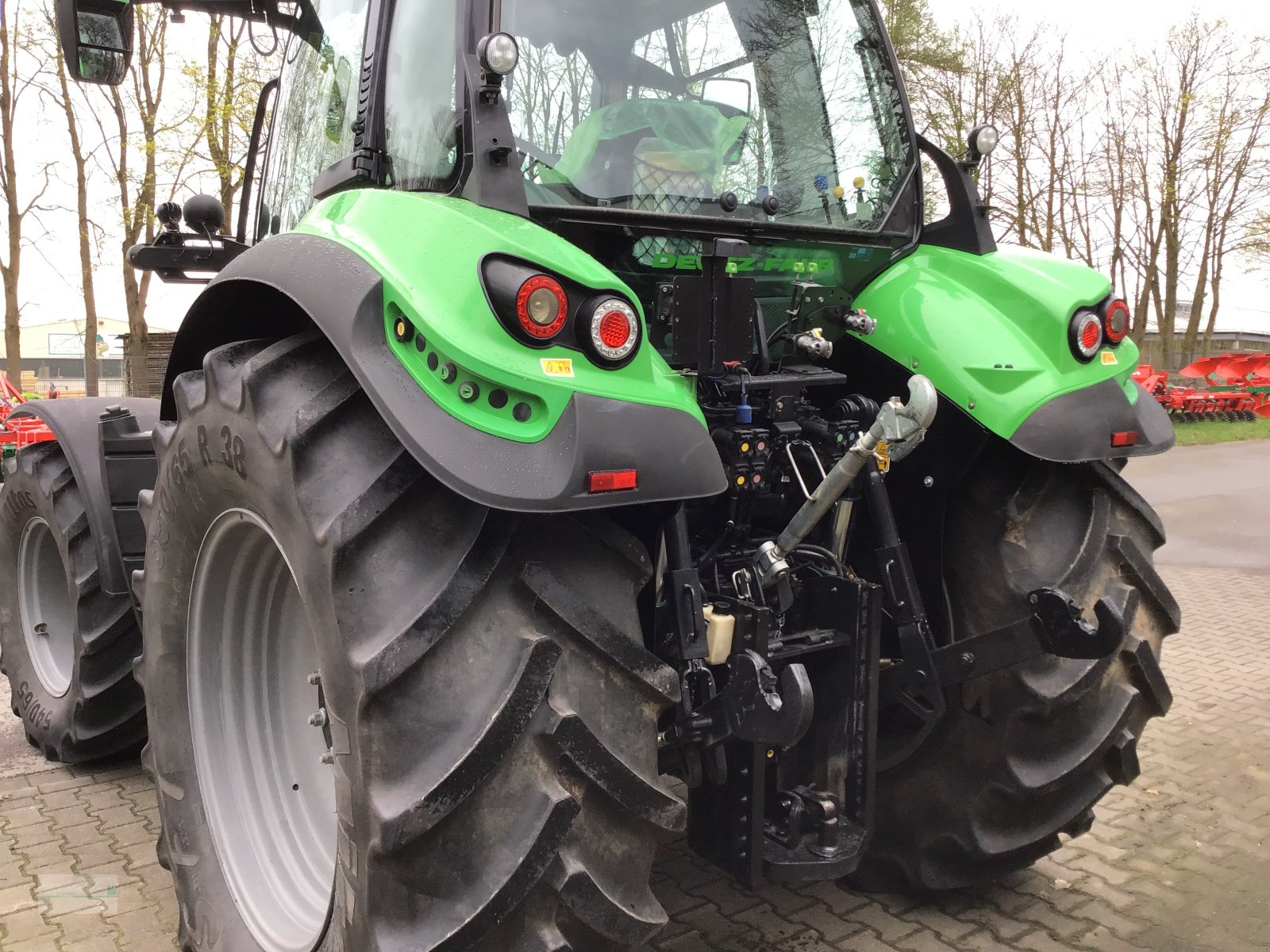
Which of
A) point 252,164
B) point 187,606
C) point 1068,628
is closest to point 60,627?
point 252,164

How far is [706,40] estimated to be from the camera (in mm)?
2830

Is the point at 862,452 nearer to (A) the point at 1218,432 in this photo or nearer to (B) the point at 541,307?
(B) the point at 541,307

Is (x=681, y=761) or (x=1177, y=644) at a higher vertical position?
(x=681, y=761)

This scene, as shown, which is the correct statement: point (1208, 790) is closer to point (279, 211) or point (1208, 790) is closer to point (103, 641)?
point (279, 211)

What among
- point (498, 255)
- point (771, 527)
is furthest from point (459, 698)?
point (771, 527)

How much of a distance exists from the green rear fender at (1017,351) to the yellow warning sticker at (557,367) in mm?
1213

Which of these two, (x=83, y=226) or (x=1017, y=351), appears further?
(x=83, y=226)

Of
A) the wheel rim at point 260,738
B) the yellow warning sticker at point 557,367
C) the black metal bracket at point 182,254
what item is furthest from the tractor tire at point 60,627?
the yellow warning sticker at point 557,367

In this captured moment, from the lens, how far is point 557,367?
6.00 ft

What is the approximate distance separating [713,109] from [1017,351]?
998 mm

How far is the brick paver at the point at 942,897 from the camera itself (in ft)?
9.51

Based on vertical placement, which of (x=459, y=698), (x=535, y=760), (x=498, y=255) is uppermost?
(x=498, y=255)

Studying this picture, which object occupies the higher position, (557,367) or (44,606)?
(557,367)

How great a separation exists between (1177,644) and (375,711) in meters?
5.67
